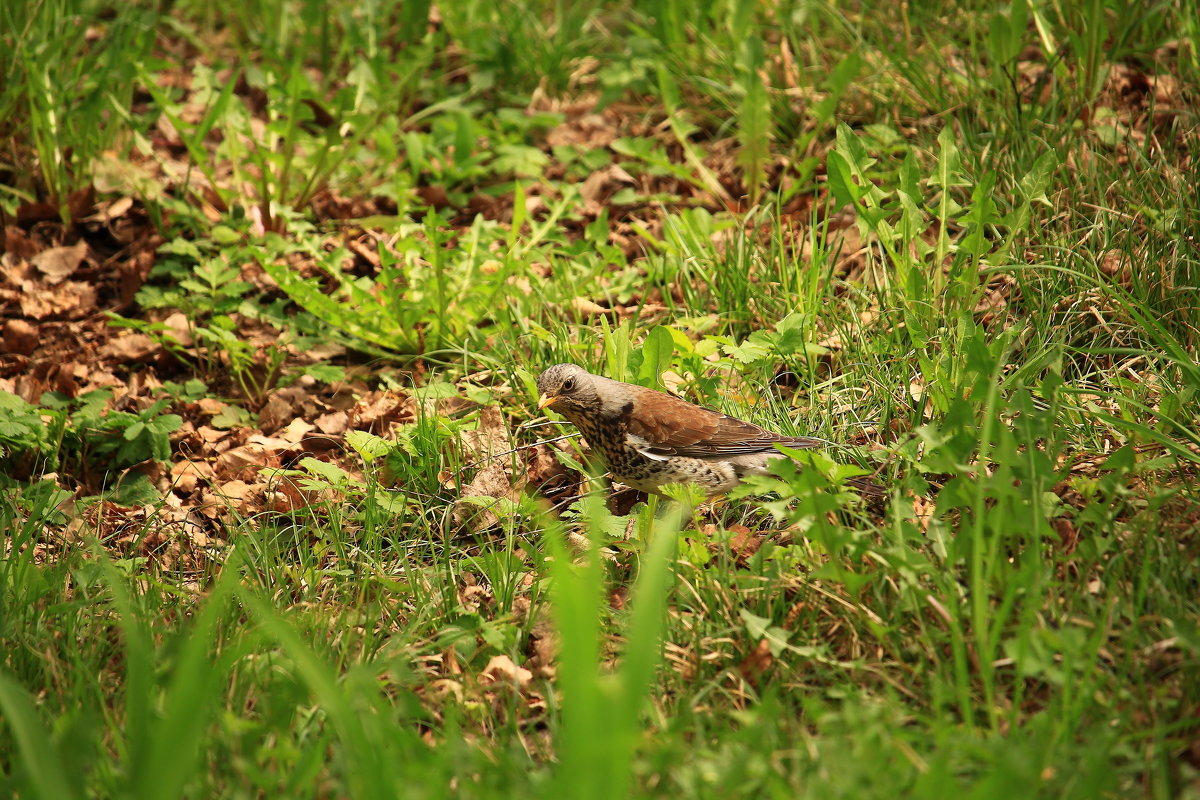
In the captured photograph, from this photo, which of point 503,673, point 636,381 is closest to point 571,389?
point 636,381

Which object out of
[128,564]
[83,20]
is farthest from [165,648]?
[83,20]

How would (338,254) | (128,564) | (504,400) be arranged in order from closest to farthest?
(128,564) < (504,400) < (338,254)

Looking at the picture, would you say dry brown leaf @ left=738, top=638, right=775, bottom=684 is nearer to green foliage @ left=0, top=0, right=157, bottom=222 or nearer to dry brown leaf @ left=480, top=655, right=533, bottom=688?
dry brown leaf @ left=480, top=655, right=533, bottom=688

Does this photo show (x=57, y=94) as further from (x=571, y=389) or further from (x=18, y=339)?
(x=571, y=389)

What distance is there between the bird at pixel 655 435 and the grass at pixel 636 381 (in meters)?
0.15

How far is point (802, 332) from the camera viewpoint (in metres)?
4.04

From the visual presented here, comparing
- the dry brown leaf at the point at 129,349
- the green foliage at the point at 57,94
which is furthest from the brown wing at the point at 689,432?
the green foliage at the point at 57,94

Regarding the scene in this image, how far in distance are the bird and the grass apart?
15 centimetres

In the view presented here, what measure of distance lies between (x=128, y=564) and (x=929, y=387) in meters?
2.82

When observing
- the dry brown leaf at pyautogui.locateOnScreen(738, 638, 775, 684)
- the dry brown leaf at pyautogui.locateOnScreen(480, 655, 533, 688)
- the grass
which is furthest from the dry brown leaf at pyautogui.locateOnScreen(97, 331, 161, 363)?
the dry brown leaf at pyautogui.locateOnScreen(738, 638, 775, 684)

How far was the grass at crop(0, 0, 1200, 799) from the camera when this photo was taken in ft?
7.48

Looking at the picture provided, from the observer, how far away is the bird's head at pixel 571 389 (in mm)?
3797

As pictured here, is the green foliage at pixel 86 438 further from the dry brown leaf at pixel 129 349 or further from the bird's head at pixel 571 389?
the bird's head at pixel 571 389

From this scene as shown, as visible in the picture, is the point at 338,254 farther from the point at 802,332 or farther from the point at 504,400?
the point at 802,332
